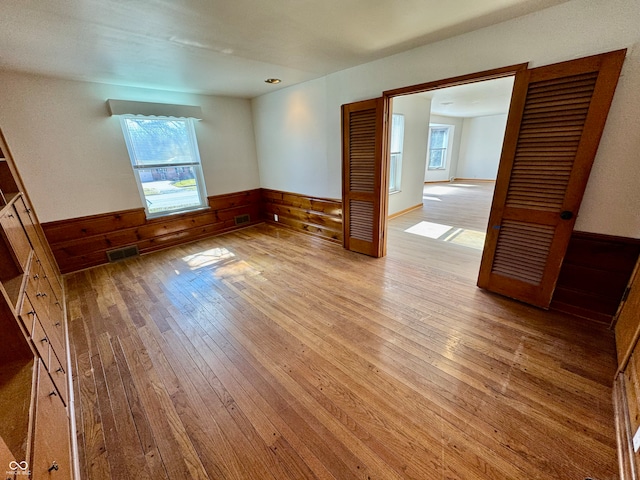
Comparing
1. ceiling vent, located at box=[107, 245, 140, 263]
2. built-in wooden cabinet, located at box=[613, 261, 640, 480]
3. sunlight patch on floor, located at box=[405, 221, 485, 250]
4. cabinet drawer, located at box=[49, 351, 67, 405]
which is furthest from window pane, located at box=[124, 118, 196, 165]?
built-in wooden cabinet, located at box=[613, 261, 640, 480]

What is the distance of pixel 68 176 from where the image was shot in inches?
124

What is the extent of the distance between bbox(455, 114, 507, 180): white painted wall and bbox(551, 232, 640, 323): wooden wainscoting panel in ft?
28.4

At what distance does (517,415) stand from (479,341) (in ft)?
1.94

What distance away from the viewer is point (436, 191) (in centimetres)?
805

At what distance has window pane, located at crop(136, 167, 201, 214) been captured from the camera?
386 centimetres

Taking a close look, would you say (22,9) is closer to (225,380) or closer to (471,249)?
(225,380)

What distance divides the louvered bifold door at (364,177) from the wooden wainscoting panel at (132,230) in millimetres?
2390

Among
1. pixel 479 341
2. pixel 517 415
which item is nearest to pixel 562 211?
pixel 479 341

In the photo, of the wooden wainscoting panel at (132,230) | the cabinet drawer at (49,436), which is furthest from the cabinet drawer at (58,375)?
the wooden wainscoting panel at (132,230)

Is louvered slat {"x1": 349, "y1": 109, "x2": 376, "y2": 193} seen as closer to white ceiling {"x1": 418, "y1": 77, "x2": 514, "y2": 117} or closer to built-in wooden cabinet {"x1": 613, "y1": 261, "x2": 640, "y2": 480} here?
white ceiling {"x1": 418, "y1": 77, "x2": 514, "y2": 117}

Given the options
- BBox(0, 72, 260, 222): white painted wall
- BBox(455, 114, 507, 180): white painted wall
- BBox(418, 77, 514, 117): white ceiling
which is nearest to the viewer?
A: BBox(0, 72, 260, 222): white painted wall

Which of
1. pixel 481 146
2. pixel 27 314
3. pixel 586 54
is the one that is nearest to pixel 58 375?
pixel 27 314

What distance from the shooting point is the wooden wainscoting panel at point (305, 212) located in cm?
397

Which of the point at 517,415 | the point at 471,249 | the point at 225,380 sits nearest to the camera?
the point at 517,415
